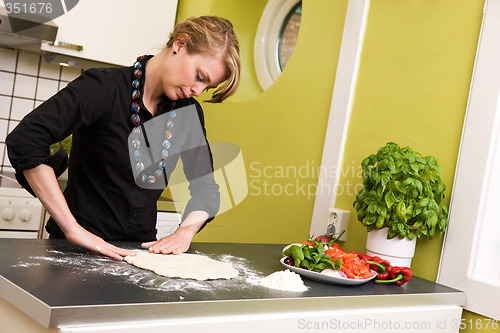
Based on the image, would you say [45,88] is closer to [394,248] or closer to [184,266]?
[184,266]

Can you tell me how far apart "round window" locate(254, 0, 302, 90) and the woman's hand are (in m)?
1.60

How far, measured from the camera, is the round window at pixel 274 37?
2.71 meters

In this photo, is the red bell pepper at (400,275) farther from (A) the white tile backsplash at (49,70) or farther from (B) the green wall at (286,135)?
(A) the white tile backsplash at (49,70)

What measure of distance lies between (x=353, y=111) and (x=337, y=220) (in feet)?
1.32

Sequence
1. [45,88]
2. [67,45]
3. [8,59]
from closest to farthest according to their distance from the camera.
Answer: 1. [67,45]
2. [8,59]
3. [45,88]

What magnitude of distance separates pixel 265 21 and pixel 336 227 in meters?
1.30

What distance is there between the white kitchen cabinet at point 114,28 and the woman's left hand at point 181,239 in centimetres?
116

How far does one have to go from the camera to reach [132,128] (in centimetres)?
146

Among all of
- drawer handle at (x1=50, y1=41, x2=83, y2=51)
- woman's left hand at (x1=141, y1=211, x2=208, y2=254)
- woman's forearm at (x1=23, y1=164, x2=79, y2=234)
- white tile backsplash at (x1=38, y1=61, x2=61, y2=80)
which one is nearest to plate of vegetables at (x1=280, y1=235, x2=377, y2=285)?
woman's left hand at (x1=141, y1=211, x2=208, y2=254)

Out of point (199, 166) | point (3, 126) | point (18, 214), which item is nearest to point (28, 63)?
point (3, 126)

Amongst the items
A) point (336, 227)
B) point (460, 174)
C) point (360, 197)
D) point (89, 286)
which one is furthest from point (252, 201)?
point (89, 286)

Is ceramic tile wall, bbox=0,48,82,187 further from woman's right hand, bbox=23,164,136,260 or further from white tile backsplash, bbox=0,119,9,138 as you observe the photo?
woman's right hand, bbox=23,164,136,260

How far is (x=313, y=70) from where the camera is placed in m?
A: 2.13

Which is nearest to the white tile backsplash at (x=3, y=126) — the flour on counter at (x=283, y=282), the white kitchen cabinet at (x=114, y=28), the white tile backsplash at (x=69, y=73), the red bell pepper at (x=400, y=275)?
the white tile backsplash at (x=69, y=73)
